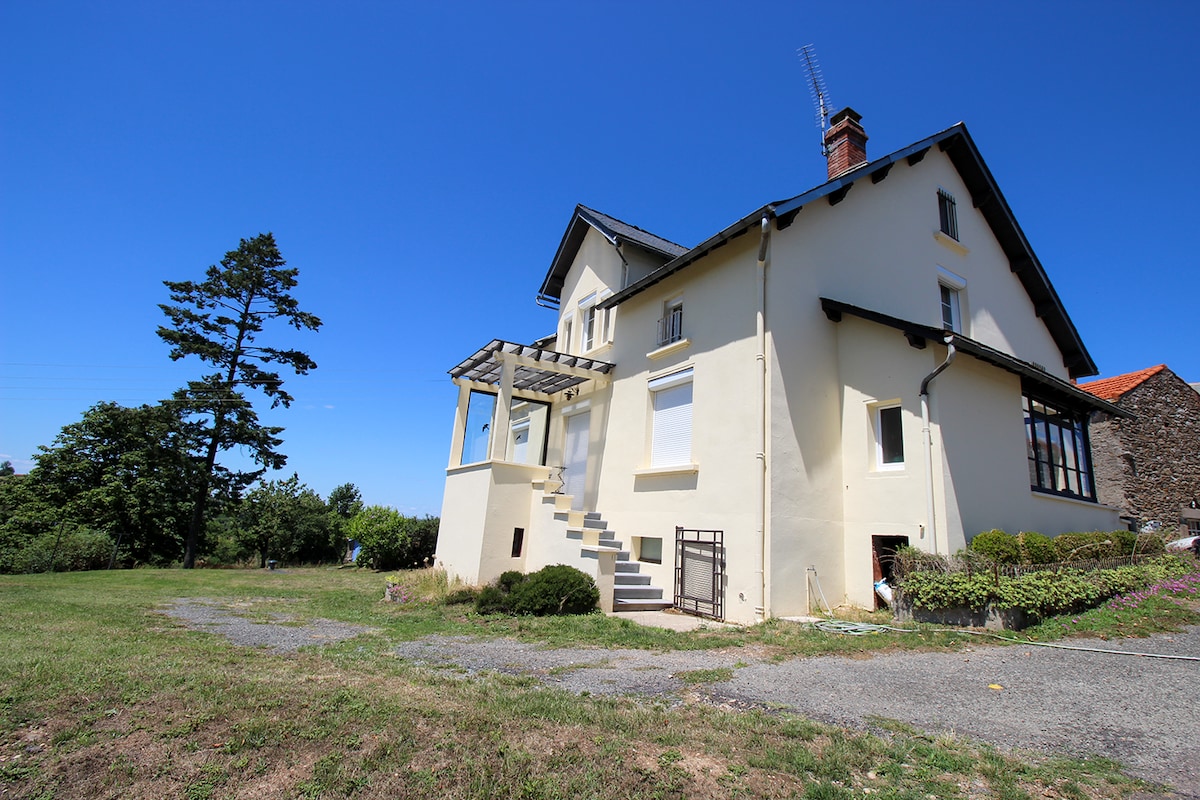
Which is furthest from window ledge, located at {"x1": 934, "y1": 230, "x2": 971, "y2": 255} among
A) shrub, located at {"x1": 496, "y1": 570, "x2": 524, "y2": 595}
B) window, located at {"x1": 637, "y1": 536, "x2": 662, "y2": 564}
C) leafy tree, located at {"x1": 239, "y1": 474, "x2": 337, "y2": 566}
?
leafy tree, located at {"x1": 239, "y1": 474, "x2": 337, "y2": 566}

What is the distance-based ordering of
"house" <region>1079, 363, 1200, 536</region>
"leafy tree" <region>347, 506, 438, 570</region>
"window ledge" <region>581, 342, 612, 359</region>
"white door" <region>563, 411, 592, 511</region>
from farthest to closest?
"leafy tree" <region>347, 506, 438, 570</region> < "house" <region>1079, 363, 1200, 536</region> < "window ledge" <region>581, 342, 612, 359</region> < "white door" <region>563, 411, 592, 511</region>

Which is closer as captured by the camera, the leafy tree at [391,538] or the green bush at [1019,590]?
the green bush at [1019,590]

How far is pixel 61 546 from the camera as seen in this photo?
2009 cm

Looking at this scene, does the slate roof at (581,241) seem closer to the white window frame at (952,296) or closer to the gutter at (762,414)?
the gutter at (762,414)

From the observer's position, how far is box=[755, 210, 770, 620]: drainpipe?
30.6 ft

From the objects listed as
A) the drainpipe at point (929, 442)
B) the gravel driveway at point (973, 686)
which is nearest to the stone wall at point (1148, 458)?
the drainpipe at point (929, 442)

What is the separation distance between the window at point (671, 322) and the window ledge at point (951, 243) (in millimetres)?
6432

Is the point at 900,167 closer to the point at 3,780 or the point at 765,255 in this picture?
the point at 765,255

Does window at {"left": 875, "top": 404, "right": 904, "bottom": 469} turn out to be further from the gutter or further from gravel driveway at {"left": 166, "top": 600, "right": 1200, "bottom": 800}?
gravel driveway at {"left": 166, "top": 600, "right": 1200, "bottom": 800}

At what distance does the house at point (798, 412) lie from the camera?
9.77m

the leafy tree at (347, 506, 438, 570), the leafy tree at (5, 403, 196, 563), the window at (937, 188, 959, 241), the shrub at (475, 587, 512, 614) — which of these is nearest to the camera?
the shrub at (475, 587, 512, 614)

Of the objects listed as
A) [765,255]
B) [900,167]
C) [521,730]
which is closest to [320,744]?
[521,730]

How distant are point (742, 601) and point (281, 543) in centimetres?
2660

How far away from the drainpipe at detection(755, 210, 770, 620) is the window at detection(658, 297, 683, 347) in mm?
2369
